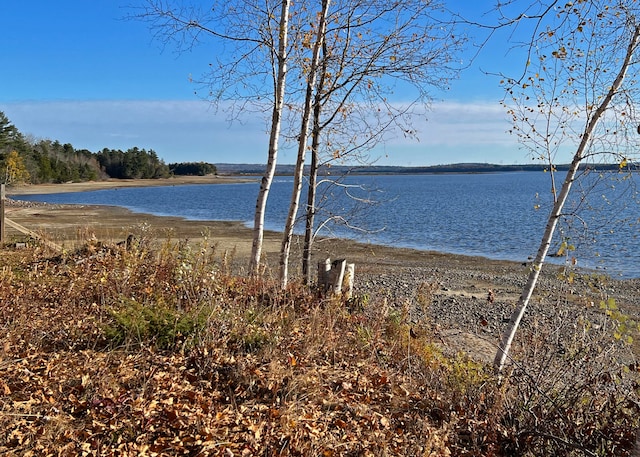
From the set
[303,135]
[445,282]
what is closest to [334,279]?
[303,135]

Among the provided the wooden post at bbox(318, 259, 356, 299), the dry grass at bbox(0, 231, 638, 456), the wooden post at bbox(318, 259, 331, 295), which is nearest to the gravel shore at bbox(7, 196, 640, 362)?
the wooden post at bbox(318, 259, 356, 299)

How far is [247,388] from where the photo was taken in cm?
442

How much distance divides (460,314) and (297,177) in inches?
270

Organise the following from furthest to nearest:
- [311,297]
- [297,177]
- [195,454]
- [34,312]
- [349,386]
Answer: [297,177] → [311,297] → [34,312] → [349,386] → [195,454]

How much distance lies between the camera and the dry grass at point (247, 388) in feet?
12.2

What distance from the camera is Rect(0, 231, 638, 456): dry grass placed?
3705 millimetres

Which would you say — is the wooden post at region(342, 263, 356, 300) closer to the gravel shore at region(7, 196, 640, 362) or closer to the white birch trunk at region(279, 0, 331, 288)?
the gravel shore at region(7, 196, 640, 362)

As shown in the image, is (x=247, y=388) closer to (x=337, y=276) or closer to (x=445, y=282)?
(x=337, y=276)

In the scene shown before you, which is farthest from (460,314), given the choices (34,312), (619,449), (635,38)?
(34,312)

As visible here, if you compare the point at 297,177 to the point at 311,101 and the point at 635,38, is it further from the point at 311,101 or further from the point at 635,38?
the point at 635,38

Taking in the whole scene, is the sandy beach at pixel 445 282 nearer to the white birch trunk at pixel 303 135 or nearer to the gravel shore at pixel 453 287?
the gravel shore at pixel 453 287

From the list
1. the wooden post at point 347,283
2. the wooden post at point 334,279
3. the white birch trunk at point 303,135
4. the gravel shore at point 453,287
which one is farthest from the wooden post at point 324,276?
the gravel shore at point 453,287

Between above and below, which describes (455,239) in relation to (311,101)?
below

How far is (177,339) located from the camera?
5.14 m
